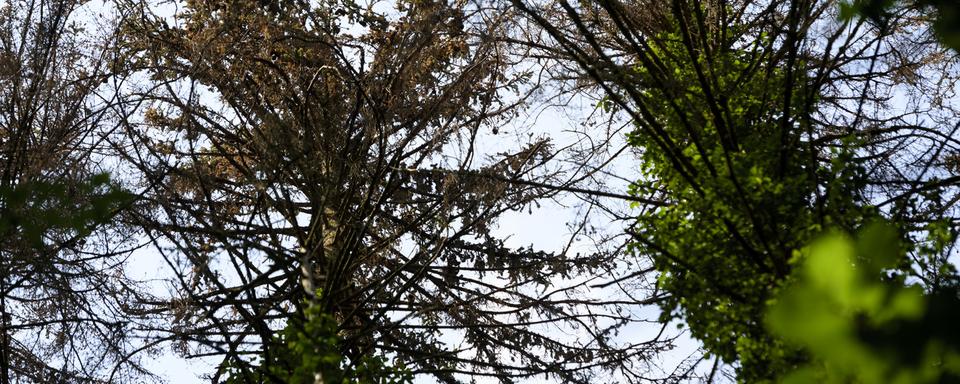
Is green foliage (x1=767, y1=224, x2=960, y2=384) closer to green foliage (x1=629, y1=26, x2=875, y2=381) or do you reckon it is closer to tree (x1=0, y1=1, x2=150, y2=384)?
green foliage (x1=629, y1=26, x2=875, y2=381)

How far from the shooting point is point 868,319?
2.40 metres

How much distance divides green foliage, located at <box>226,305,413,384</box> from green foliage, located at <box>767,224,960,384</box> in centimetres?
313

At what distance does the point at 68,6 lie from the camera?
335 inches

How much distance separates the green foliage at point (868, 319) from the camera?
2143 mm

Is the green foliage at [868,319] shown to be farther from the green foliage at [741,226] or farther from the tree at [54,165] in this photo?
the tree at [54,165]

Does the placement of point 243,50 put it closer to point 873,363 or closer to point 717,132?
point 717,132

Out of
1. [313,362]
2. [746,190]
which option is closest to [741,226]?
[746,190]

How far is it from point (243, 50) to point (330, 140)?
130 centimetres

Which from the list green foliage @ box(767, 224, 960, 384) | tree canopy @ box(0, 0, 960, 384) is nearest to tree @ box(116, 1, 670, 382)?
tree canopy @ box(0, 0, 960, 384)

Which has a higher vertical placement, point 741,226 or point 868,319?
point 741,226

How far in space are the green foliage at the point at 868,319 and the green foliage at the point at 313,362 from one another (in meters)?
3.13

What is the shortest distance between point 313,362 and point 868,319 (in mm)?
3354

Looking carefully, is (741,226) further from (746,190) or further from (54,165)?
(54,165)

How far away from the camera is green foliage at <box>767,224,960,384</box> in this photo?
7.03 feet
